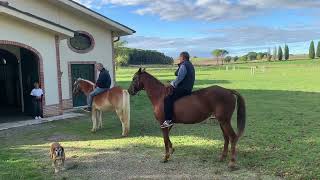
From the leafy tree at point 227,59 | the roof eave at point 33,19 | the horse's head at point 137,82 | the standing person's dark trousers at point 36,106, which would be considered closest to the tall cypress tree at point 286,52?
the leafy tree at point 227,59

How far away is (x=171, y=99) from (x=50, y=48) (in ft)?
31.5

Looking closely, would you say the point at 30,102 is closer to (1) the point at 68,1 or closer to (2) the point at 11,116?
(2) the point at 11,116

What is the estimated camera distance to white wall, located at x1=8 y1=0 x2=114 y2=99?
19.9m

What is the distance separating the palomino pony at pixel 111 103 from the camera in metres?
13.3

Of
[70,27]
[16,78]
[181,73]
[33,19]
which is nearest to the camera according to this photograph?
[181,73]

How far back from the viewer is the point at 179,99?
9422 mm

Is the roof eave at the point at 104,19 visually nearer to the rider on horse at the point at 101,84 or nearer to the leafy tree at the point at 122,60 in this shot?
the rider on horse at the point at 101,84

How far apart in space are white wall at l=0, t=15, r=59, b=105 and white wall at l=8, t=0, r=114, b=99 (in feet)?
8.36

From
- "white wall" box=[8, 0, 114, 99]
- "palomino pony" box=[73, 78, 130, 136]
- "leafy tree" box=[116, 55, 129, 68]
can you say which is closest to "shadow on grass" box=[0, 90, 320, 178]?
"palomino pony" box=[73, 78, 130, 136]

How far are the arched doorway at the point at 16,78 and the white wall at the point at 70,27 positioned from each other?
1903 millimetres

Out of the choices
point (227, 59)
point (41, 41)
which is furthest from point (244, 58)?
point (41, 41)

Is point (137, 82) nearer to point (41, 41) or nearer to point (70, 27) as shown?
point (41, 41)

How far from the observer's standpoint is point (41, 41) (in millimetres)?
17438

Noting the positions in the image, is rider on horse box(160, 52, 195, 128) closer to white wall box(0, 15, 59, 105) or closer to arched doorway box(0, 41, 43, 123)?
white wall box(0, 15, 59, 105)
